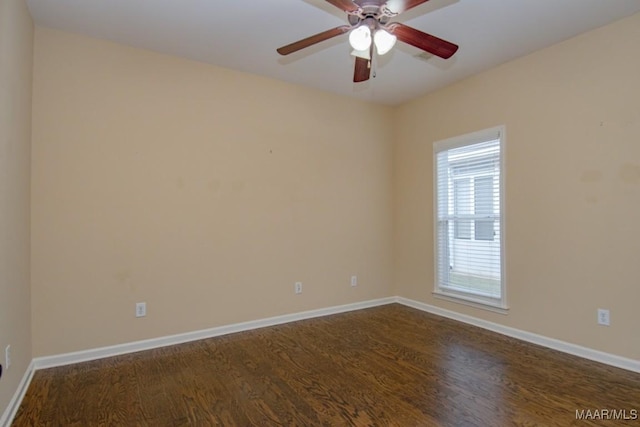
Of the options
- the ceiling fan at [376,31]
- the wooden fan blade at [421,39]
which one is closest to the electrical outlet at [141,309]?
the ceiling fan at [376,31]

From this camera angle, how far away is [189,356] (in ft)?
9.59

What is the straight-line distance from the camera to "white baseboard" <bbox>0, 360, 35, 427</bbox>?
1.94 m

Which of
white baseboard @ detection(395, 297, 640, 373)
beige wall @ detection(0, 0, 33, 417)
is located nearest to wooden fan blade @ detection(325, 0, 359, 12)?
beige wall @ detection(0, 0, 33, 417)

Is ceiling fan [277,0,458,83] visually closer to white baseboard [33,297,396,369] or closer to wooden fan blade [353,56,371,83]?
wooden fan blade [353,56,371,83]

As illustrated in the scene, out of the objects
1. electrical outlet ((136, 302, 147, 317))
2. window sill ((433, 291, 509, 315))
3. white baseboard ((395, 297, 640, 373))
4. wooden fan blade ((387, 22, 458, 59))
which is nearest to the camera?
wooden fan blade ((387, 22, 458, 59))

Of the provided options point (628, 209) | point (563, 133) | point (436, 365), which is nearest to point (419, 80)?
point (563, 133)

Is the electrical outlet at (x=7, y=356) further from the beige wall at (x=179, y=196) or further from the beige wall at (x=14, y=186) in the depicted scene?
the beige wall at (x=179, y=196)

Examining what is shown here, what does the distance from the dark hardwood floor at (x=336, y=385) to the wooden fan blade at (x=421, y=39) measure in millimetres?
2238

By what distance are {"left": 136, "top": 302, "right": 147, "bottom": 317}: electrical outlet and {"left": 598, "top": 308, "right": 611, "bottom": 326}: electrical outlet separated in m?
3.82

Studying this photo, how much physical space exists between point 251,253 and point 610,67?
3.52 m

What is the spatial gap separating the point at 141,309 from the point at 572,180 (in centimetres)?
391

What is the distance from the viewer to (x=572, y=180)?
2967mm

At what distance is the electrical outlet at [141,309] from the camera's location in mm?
3061

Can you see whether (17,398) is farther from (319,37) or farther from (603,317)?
(603,317)
